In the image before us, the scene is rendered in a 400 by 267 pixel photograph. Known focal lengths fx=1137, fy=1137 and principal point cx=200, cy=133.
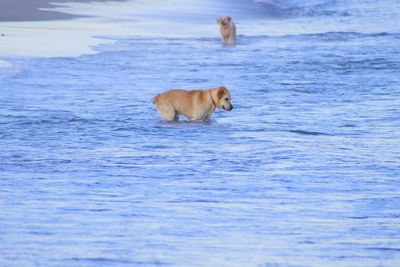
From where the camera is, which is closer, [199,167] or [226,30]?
[199,167]

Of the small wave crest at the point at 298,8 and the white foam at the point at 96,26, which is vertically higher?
the white foam at the point at 96,26

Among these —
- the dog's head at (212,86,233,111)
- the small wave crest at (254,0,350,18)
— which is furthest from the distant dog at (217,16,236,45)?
the dog's head at (212,86,233,111)

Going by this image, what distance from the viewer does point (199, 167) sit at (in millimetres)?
9562

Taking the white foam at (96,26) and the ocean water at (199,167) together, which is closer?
the ocean water at (199,167)

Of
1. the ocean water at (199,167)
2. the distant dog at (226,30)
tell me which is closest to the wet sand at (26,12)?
the distant dog at (226,30)

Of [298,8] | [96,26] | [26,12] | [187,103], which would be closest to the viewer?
[187,103]

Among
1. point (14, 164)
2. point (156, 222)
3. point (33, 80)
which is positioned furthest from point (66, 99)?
point (156, 222)

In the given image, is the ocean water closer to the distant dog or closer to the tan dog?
the tan dog

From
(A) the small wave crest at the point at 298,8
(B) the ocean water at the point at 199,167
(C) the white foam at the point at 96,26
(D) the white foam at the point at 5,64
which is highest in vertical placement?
(B) the ocean water at the point at 199,167

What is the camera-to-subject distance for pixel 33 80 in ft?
51.8

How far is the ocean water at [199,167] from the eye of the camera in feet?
22.8

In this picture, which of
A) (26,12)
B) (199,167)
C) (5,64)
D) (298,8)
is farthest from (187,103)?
(298,8)

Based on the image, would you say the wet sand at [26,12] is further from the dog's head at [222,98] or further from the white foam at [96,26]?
the dog's head at [222,98]

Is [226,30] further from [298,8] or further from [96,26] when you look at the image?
[298,8]
